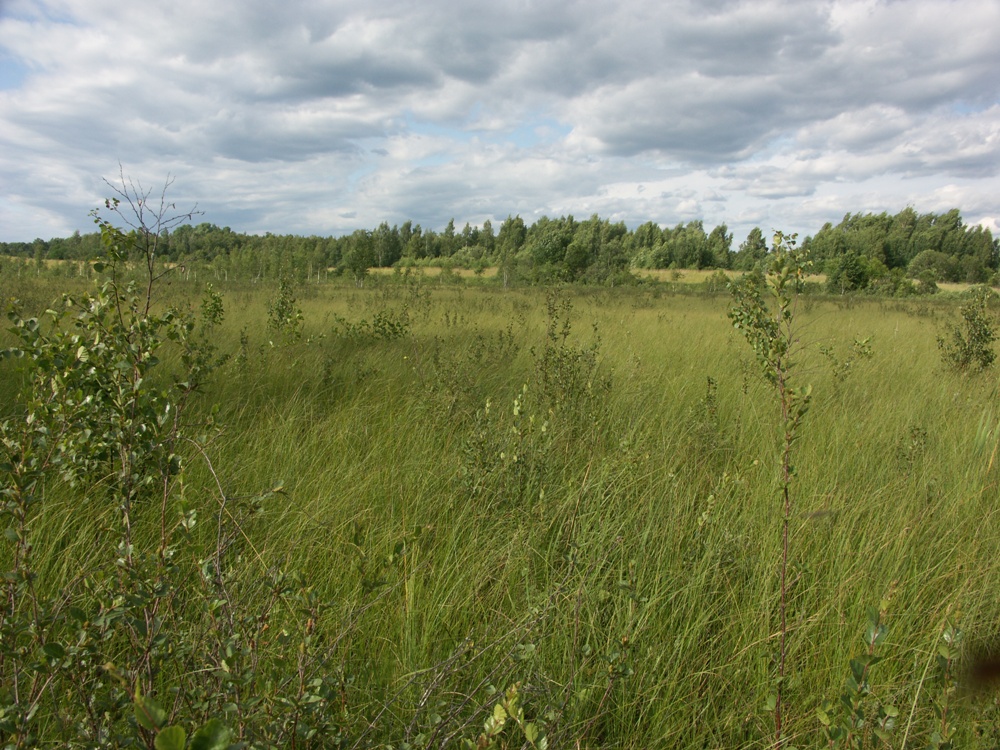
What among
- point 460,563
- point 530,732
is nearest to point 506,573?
point 460,563

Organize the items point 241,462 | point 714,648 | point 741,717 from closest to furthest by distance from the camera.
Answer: point 741,717, point 714,648, point 241,462

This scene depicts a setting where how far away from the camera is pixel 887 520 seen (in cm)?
280

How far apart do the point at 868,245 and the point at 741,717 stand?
7334 centimetres

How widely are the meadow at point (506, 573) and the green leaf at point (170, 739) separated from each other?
0.29 feet

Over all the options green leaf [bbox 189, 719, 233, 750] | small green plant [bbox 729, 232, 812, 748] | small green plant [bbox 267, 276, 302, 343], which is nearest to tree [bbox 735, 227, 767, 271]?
small green plant [bbox 729, 232, 812, 748]

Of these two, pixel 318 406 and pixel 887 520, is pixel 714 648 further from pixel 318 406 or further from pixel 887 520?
pixel 318 406

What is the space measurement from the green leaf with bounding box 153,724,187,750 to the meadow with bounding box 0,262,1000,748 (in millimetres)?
89

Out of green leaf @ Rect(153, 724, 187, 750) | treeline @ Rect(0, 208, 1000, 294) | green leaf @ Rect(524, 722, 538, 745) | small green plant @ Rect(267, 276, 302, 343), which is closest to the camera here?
green leaf @ Rect(153, 724, 187, 750)

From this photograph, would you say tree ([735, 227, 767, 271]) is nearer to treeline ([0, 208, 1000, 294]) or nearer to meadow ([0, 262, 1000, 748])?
meadow ([0, 262, 1000, 748])

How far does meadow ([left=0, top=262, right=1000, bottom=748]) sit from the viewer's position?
137 centimetres

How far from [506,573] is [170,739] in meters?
1.64

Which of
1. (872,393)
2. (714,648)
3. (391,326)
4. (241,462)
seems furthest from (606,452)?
(391,326)

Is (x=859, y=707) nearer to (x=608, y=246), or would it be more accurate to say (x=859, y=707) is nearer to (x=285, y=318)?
(x=285, y=318)

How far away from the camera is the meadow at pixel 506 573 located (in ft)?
4.50
